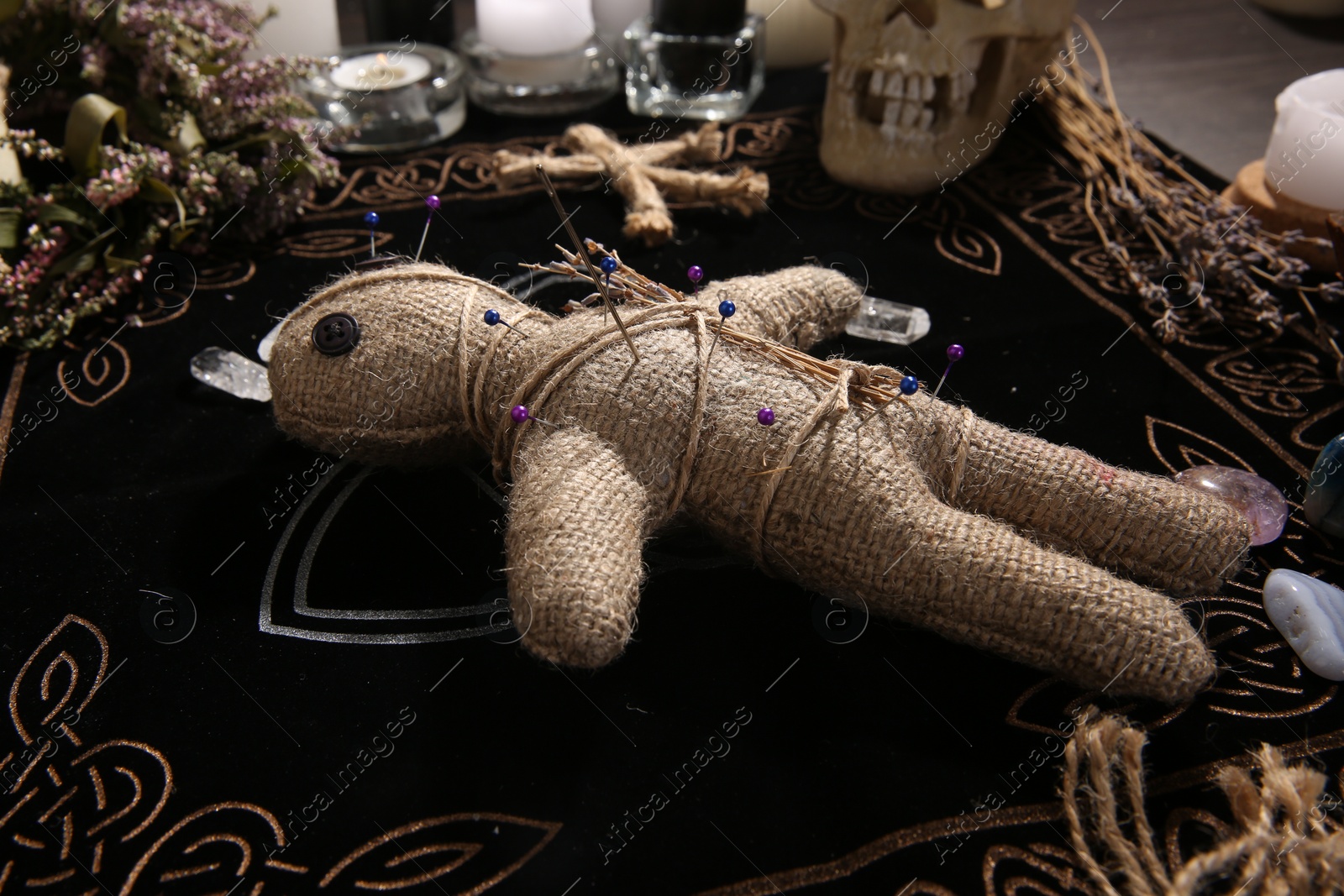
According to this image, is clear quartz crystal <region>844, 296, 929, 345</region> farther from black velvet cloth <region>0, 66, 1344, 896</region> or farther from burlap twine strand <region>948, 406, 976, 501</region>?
burlap twine strand <region>948, 406, 976, 501</region>

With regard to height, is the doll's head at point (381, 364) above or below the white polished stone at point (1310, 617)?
above

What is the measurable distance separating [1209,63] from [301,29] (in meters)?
1.55

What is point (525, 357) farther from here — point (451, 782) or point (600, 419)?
point (451, 782)

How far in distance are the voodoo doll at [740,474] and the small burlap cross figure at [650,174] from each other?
397 mm

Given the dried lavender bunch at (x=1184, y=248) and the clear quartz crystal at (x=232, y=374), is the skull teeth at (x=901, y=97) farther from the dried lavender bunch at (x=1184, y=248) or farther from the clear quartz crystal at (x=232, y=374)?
the clear quartz crystal at (x=232, y=374)

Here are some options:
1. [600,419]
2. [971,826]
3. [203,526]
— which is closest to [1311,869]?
[971,826]

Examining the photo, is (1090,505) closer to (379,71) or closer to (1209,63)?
(379,71)

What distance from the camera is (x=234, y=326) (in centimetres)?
111

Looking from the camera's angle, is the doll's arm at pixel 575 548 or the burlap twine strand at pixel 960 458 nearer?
the doll's arm at pixel 575 548

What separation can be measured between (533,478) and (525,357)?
120 mm

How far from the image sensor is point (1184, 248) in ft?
3.91

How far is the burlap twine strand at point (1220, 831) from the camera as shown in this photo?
61 centimetres

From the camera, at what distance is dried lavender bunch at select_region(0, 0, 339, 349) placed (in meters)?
1.07

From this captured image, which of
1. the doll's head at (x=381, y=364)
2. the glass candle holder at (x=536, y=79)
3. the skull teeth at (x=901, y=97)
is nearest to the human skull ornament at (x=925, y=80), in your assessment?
the skull teeth at (x=901, y=97)
